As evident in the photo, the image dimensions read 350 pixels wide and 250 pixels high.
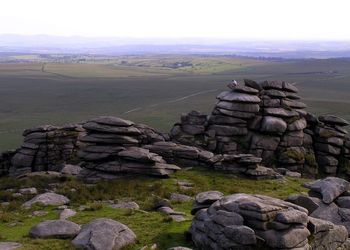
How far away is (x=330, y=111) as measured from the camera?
15100 cm

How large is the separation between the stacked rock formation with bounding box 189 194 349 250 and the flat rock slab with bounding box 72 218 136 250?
3.09m

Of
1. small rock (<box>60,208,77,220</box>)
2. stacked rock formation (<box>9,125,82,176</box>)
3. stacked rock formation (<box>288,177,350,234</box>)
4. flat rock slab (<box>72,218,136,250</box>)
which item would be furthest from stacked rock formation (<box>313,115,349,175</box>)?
flat rock slab (<box>72,218,136,250</box>)

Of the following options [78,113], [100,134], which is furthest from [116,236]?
[78,113]

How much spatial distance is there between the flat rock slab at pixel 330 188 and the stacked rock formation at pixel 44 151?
83.3ft

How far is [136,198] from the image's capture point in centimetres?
3231

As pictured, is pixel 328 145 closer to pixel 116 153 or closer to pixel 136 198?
pixel 116 153

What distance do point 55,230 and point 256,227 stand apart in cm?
925

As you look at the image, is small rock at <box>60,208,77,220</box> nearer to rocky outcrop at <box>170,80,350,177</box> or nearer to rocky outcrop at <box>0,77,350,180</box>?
rocky outcrop at <box>0,77,350,180</box>

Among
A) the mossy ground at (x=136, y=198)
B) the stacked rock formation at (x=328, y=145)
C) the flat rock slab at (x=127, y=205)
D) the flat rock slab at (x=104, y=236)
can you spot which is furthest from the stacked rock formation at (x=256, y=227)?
the stacked rock formation at (x=328, y=145)

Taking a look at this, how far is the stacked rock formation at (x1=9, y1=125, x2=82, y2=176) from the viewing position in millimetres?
47425

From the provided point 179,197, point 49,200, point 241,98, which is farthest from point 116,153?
point 241,98

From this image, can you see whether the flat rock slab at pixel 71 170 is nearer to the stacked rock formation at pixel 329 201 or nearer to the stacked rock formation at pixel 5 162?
the stacked rock formation at pixel 5 162

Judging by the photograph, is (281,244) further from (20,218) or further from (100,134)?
(100,134)

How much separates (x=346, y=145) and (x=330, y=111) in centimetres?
10716
